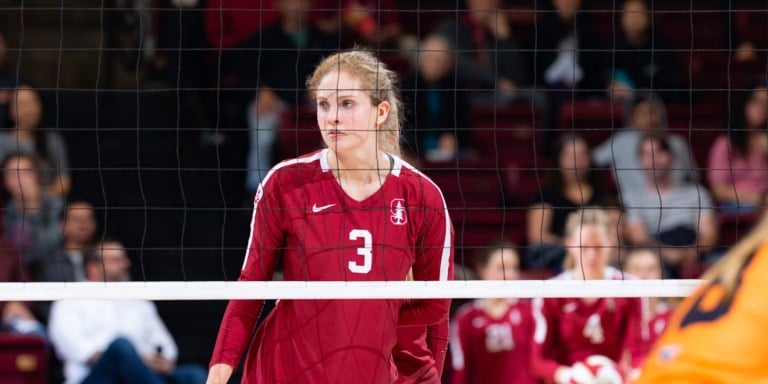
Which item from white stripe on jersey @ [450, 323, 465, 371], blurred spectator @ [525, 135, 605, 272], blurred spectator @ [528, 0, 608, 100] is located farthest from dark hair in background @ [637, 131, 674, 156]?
white stripe on jersey @ [450, 323, 465, 371]

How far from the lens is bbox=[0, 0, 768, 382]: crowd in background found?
7.76m

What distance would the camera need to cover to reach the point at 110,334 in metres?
7.08

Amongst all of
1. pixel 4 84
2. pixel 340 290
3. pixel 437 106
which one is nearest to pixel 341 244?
→ pixel 340 290

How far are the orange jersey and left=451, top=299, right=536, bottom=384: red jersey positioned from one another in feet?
17.6

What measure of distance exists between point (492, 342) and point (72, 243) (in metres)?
2.33

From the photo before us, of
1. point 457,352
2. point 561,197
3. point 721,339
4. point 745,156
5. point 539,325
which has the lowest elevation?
point 457,352

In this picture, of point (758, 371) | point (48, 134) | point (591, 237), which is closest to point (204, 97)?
point (48, 134)

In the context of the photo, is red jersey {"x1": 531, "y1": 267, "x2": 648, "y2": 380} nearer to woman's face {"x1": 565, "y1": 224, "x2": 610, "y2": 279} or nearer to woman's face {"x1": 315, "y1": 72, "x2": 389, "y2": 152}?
woman's face {"x1": 565, "y1": 224, "x2": 610, "y2": 279}

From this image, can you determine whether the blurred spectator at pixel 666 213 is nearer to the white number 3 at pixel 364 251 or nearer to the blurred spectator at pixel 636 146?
the blurred spectator at pixel 636 146

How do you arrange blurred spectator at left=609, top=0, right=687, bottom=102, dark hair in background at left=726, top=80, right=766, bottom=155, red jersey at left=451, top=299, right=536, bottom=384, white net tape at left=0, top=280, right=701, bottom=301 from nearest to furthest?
1. white net tape at left=0, top=280, right=701, bottom=301
2. red jersey at left=451, top=299, right=536, bottom=384
3. dark hair in background at left=726, top=80, right=766, bottom=155
4. blurred spectator at left=609, top=0, right=687, bottom=102

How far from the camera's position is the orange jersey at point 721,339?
1.87 m

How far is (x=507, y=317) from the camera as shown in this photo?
7.38 metres

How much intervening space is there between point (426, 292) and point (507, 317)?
3.20 m

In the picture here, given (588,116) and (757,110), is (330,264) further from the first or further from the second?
(588,116)
